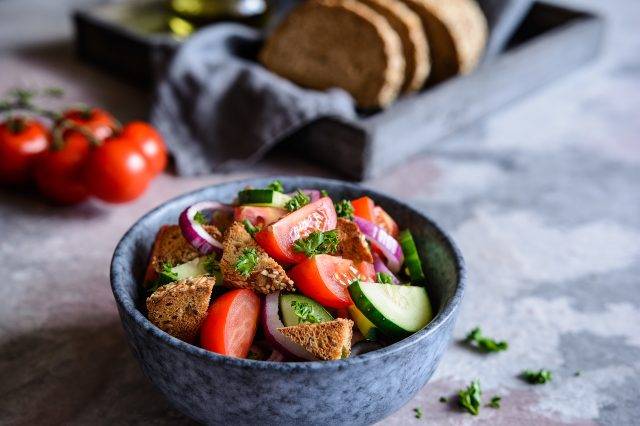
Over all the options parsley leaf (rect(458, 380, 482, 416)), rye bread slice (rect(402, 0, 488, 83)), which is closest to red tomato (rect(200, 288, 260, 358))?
parsley leaf (rect(458, 380, 482, 416))

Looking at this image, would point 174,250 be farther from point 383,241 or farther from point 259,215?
point 383,241

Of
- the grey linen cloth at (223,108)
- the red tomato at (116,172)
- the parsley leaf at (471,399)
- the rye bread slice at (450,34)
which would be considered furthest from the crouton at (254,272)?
the rye bread slice at (450,34)

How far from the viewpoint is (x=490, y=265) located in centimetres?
150

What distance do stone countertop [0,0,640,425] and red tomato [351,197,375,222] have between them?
0.95ft

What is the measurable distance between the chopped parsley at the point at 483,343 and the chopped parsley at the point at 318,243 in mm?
384

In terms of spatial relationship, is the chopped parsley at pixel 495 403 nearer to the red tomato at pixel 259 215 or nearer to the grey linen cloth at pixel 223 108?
the red tomato at pixel 259 215

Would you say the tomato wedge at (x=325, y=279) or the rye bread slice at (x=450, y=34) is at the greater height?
the rye bread slice at (x=450, y=34)

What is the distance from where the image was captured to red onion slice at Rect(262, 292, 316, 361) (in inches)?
36.5

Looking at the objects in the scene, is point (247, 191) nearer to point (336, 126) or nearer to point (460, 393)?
point (460, 393)

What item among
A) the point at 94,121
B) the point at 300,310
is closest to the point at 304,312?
the point at 300,310

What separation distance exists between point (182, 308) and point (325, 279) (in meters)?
0.19

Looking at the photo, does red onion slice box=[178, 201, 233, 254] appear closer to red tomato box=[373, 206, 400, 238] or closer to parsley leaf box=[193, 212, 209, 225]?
parsley leaf box=[193, 212, 209, 225]

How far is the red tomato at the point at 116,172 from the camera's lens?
1597mm

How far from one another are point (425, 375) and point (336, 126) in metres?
0.90
